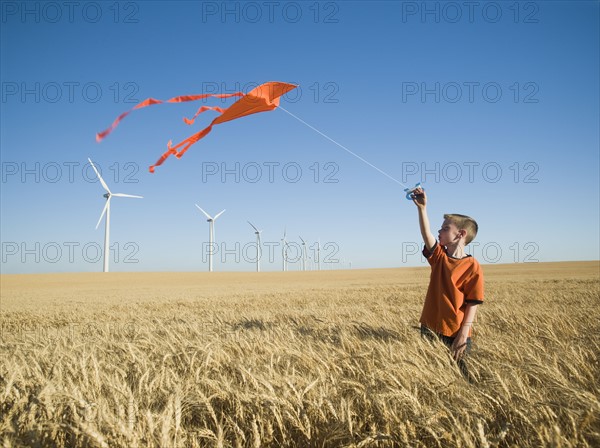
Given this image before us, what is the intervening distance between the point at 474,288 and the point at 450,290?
25 cm

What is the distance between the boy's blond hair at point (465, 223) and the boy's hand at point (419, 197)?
580 millimetres

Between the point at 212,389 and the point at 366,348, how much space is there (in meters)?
2.26

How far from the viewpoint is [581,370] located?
348cm

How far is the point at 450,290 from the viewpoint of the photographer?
4.38m

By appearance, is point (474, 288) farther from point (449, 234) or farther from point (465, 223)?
point (465, 223)

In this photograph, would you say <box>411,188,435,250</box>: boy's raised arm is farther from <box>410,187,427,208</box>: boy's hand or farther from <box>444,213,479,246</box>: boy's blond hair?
<box>444,213,479,246</box>: boy's blond hair

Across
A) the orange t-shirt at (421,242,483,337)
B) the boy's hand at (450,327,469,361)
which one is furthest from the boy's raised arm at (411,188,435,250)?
the boy's hand at (450,327,469,361)

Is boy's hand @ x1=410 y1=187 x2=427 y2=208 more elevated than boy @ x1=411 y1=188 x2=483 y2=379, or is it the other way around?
boy's hand @ x1=410 y1=187 x2=427 y2=208

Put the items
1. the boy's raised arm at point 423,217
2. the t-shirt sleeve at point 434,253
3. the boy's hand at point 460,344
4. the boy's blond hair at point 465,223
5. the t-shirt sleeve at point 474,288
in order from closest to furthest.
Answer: the boy's hand at point 460,344 → the t-shirt sleeve at point 474,288 → the boy's raised arm at point 423,217 → the t-shirt sleeve at point 434,253 → the boy's blond hair at point 465,223

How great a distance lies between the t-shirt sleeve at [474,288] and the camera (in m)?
4.27

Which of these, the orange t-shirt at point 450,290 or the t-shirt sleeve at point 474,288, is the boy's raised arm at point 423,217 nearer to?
the orange t-shirt at point 450,290

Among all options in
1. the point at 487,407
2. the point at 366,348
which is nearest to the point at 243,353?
the point at 366,348

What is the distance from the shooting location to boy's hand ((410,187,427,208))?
172 inches

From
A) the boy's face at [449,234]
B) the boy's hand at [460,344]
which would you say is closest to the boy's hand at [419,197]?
the boy's face at [449,234]
